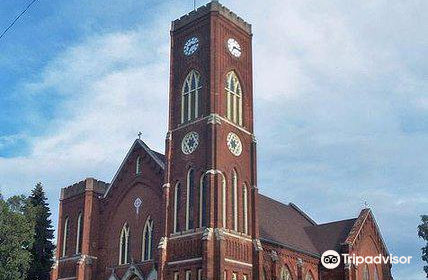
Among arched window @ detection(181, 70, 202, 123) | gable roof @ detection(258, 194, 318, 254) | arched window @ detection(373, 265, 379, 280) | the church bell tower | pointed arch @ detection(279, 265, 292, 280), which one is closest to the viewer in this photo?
the church bell tower

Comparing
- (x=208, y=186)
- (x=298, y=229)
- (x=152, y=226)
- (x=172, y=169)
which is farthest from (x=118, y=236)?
(x=298, y=229)

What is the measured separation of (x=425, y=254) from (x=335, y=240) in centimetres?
789

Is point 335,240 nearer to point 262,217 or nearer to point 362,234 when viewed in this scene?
point 362,234

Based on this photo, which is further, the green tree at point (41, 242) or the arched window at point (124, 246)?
the green tree at point (41, 242)

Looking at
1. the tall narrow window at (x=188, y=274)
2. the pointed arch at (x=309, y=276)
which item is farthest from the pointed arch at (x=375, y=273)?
the tall narrow window at (x=188, y=274)

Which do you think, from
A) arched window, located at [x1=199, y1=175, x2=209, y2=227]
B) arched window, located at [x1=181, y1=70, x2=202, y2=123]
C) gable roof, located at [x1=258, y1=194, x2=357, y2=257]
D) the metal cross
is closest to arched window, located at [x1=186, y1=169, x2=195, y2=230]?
arched window, located at [x1=199, y1=175, x2=209, y2=227]

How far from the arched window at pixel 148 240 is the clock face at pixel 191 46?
12231 millimetres

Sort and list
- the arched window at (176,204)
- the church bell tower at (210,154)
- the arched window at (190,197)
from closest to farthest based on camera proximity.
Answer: the church bell tower at (210,154) → the arched window at (190,197) → the arched window at (176,204)

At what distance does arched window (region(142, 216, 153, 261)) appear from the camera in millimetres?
44431

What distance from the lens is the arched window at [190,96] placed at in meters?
43.9

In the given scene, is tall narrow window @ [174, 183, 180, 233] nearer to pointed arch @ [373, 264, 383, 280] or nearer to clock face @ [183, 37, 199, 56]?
clock face @ [183, 37, 199, 56]

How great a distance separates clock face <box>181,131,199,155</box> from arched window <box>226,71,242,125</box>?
9.28 ft

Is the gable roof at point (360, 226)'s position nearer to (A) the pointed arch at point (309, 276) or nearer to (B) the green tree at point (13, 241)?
(A) the pointed arch at point (309, 276)

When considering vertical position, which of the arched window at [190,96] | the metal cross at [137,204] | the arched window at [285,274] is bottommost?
the arched window at [285,274]
